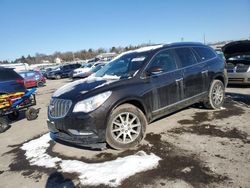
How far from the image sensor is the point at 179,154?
3.93m

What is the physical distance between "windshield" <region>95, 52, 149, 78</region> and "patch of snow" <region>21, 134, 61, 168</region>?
2023 mm

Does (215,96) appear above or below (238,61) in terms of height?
below

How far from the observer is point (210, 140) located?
14.4 feet

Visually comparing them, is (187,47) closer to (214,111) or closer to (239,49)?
(214,111)

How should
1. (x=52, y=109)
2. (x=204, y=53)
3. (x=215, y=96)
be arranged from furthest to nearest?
(x=215, y=96)
(x=204, y=53)
(x=52, y=109)

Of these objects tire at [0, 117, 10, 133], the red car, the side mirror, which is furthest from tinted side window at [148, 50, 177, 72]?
the red car

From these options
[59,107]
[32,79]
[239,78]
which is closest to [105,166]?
[59,107]

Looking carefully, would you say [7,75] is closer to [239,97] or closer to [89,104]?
[89,104]

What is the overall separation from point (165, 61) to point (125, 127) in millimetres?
1825

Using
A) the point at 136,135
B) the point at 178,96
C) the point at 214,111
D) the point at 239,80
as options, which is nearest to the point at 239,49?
the point at 239,80

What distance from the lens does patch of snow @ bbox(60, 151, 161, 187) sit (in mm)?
A: 3369

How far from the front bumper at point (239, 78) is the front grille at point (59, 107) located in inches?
302

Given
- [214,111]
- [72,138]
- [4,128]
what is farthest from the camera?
[4,128]

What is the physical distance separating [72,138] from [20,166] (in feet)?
3.60
